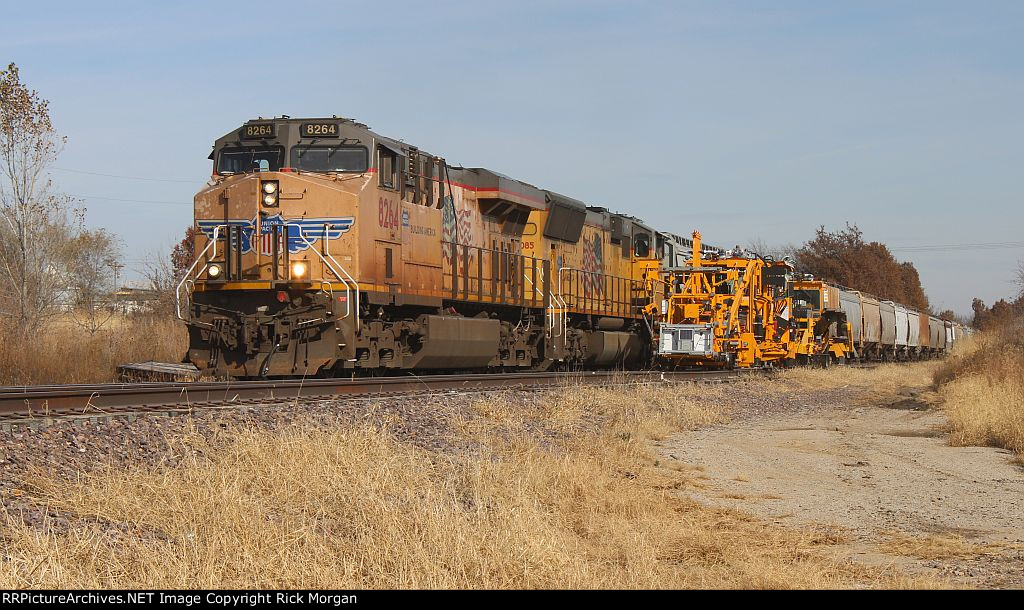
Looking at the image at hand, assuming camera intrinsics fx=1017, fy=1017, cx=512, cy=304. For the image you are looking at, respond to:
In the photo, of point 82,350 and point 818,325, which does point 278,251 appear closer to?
point 82,350

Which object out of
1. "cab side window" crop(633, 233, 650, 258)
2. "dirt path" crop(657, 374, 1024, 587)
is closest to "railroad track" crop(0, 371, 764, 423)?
"dirt path" crop(657, 374, 1024, 587)

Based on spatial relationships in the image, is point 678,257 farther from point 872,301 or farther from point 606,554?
point 606,554

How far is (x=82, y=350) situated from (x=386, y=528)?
14.2m

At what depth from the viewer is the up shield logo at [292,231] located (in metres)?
14.8

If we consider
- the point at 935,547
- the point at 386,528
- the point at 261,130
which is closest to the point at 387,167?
the point at 261,130

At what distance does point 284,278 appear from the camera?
14688mm

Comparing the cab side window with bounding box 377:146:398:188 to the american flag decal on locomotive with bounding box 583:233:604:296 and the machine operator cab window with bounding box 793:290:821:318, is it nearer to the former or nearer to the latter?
the american flag decal on locomotive with bounding box 583:233:604:296

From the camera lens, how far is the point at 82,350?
1842 cm

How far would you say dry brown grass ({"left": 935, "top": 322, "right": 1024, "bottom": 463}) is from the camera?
12.1 meters

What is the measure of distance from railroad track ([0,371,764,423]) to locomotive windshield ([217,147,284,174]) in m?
3.71

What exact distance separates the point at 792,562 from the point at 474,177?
14.2m

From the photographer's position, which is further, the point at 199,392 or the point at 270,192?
the point at 270,192
